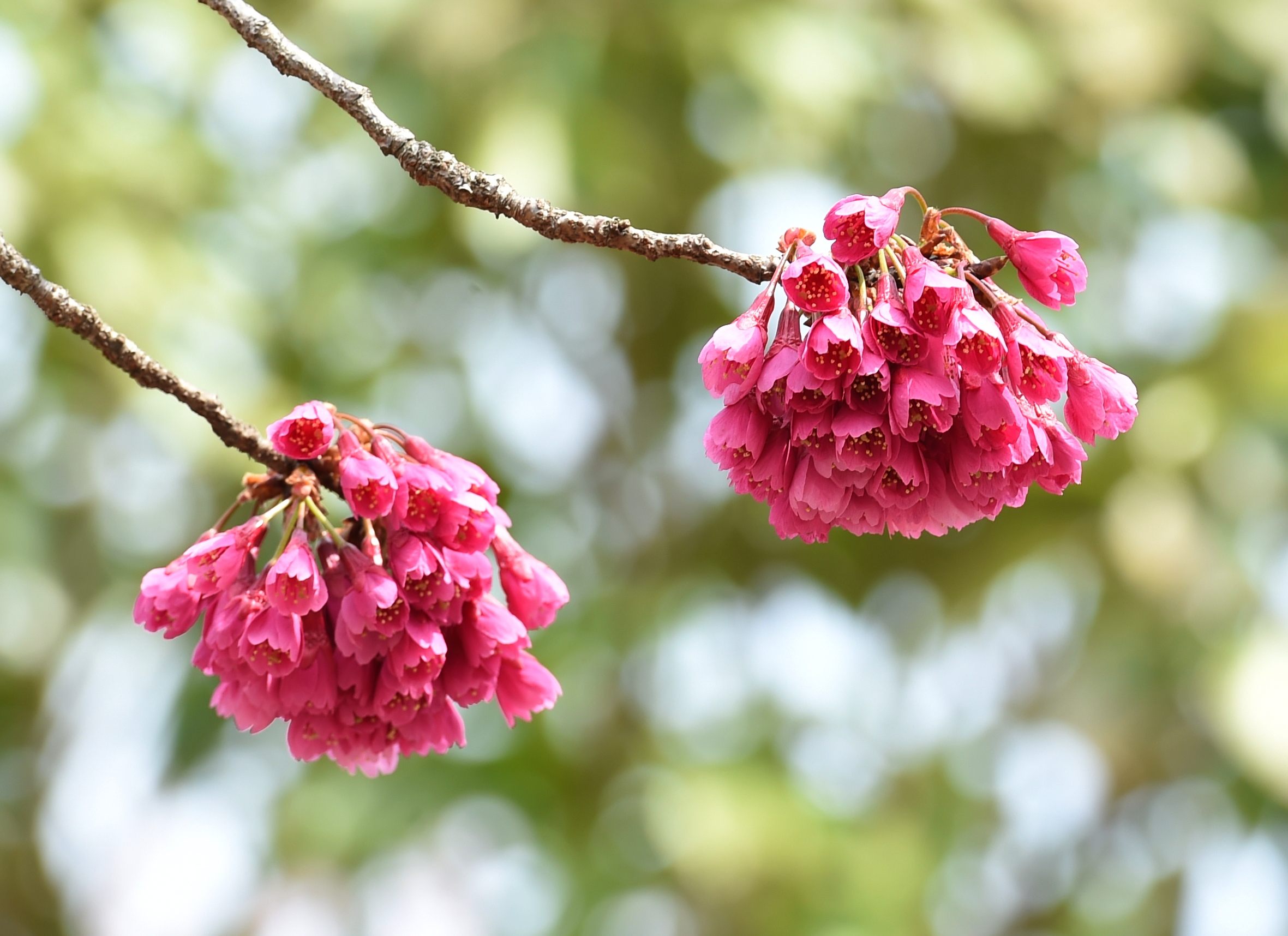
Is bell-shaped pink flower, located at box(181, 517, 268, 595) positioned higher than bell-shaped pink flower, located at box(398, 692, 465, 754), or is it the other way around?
bell-shaped pink flower, located at box(181, 517, 268, 595)

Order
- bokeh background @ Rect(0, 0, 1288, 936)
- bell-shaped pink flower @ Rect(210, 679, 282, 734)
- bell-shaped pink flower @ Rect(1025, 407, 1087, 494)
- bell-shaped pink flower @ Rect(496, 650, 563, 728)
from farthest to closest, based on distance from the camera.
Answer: bokeh background @ Rect(0, 0, 1288, 936), bell-shaped pink flower @ Rect(496, 650, 563, 728), bell-shaped pink flower @ Rect(210, 679, 282, 734), bell-shaped pink flower @ Rect(1025, 407, 1087, 494)

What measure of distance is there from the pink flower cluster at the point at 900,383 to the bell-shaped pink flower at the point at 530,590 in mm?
338

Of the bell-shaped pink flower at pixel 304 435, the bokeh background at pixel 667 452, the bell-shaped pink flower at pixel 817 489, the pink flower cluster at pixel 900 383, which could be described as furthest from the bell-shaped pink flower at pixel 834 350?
the bokeh background at pixel 667 452

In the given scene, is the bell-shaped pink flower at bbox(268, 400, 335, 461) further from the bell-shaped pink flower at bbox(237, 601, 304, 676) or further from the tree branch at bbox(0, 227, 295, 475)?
the bell-shaped pink flower at bbox(237, 601, 304, 676)

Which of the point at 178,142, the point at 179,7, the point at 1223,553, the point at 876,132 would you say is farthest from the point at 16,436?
the point at 1223,553

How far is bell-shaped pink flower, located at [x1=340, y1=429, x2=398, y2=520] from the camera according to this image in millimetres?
1322

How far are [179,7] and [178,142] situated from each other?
0.73 metres

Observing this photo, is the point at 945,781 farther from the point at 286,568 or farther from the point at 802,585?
the point at 286,568

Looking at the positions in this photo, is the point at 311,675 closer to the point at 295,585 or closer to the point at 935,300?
the point at 295,585

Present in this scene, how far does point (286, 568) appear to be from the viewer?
1303mm

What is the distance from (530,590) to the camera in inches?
60.7

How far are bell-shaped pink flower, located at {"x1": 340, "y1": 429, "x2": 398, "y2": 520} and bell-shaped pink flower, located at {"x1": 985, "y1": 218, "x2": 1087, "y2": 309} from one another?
26.5 inches

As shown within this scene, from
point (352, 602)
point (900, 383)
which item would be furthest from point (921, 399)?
point (352, 602)

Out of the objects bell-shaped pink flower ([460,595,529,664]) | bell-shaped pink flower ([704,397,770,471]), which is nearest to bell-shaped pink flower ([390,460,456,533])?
bell-shaped pink flower ([460,595,529,664])
